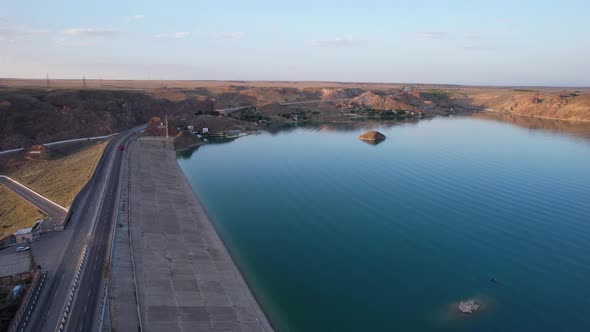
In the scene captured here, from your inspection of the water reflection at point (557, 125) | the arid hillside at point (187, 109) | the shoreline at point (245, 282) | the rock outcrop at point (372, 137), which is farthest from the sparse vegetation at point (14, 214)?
the water reflection at point (557, 125)

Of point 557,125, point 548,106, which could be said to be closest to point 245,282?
point 557,125

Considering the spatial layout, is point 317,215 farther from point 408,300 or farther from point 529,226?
point 529,226

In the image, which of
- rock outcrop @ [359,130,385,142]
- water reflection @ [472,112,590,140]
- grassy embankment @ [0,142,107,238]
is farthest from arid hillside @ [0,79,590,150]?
rock outcrop @ [359,130,385,142]

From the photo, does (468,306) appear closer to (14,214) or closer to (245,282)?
(245,282)

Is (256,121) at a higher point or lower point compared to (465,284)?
higher

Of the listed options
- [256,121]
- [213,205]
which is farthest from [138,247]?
[256,121]

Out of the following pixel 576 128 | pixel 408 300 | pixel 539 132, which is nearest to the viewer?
pixel 408 300
